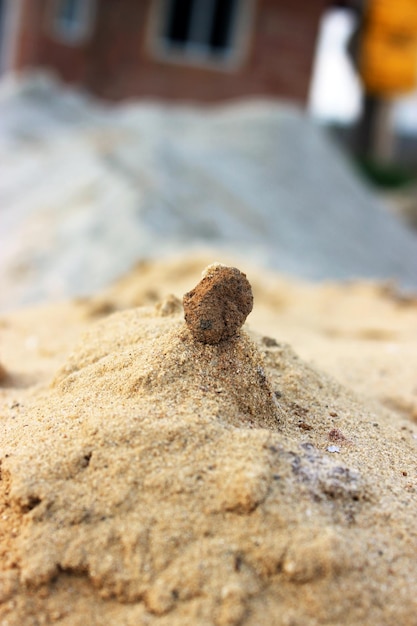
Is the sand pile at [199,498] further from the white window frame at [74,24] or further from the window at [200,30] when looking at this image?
the window at [200,30]

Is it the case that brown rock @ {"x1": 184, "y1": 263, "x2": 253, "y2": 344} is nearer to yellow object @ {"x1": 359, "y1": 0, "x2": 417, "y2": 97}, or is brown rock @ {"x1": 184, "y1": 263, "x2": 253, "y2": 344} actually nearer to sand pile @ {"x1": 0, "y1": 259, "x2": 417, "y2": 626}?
sand pile @ {"x1": 0, "y1": 259, "x2": 417, "y2": 626}

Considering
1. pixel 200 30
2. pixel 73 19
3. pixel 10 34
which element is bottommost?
pixel 10 34

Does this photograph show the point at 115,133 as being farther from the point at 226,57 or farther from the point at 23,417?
the point at 23,417

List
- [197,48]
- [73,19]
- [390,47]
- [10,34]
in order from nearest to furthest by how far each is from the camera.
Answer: [10,34], [73,19], [197,48], [390,47]

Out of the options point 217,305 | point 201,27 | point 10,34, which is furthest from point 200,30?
point 217,305

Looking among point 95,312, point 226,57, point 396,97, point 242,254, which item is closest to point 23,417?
point 95,312

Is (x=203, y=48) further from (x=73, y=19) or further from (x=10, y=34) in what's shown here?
(x=10, y=34)
